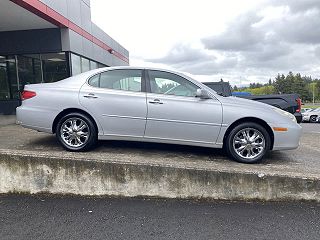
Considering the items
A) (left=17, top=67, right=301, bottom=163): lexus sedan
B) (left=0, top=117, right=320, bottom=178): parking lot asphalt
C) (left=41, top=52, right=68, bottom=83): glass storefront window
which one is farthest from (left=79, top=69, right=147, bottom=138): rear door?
(left=41, top=52, right=68, bottom=83): glass storefront window

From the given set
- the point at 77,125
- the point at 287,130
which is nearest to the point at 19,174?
the point at 77,125

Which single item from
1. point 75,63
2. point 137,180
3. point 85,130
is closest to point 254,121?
point 137,180

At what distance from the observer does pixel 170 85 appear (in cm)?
489

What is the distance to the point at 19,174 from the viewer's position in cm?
430

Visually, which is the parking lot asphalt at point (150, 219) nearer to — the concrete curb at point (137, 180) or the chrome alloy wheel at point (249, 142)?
the concrete curb at point (137, 180)

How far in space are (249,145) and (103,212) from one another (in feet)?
8.41

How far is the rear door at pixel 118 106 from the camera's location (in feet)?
15.5

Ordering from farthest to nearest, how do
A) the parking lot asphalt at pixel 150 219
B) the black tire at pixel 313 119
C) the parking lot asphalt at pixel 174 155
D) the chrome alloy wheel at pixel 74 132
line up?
the black tire at pixel 313 119 → the chrome alloy wheel at pixel 74 132 → the parking lot asphalt at pixel 174 155 → the parking lot asphalt at pixel 150 219

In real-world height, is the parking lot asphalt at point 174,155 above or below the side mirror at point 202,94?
below

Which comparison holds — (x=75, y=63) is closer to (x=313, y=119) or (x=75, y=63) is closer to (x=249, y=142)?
(x=249, y=142)

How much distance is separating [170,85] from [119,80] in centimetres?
91

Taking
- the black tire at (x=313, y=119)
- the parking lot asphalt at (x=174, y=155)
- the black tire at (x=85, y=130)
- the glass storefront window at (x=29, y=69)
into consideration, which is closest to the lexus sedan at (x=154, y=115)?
the black tire at (x=85, y=130)

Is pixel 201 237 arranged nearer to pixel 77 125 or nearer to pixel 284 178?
pixel 284 178

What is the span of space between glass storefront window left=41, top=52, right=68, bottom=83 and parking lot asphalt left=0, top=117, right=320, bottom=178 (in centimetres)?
618
